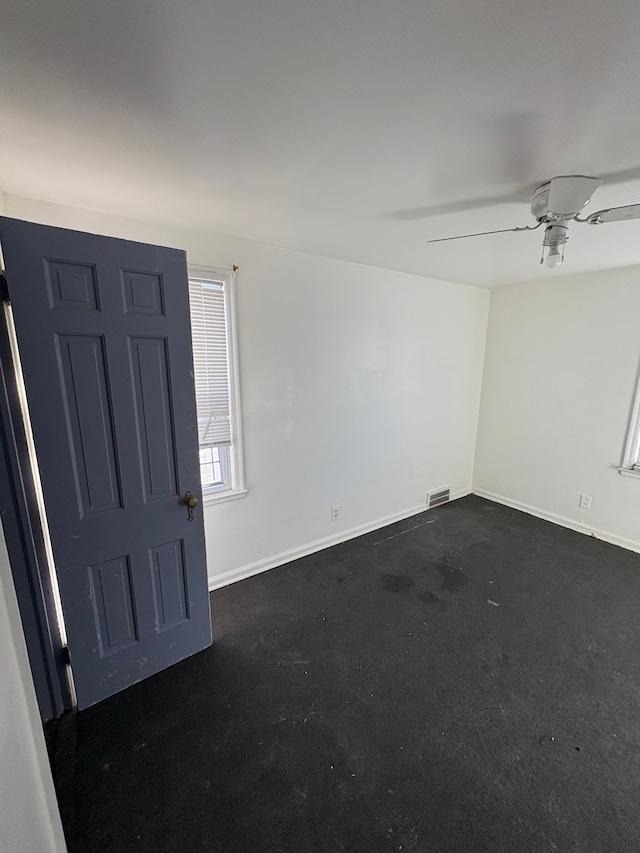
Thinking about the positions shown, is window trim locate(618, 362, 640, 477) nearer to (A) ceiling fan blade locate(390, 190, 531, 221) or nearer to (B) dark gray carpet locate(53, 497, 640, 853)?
(B) dark gray carpet locate(53, 497, 640, 853)

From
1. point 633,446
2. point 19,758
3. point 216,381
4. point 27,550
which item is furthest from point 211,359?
point 633,446

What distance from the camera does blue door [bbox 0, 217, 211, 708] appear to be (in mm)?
1366

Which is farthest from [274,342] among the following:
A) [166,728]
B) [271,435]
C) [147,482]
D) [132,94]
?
[166,728]

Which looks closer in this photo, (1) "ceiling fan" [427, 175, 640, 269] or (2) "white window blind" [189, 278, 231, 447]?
(1) "ceiling fan" [427, 175, 640, 269]

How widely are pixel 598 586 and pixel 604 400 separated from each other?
1636 mm

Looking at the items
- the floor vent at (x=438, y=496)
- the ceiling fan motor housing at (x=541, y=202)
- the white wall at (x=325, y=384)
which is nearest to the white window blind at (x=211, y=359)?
the white wall at (x=325, y=384)

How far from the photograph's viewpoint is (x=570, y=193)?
1409 millimetres

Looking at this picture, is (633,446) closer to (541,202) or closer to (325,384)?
(541,202)

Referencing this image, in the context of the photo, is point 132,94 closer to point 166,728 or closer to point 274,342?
point 274,342

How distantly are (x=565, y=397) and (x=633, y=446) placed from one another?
68cm

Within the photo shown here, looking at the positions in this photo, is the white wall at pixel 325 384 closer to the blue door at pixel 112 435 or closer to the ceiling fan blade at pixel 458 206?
the blue door at pixel 112 435

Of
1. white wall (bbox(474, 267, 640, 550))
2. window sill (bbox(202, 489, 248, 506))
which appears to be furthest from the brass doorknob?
white wall (bbox(474, 267, 640, 550))

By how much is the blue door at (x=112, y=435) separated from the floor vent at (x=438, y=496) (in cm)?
277

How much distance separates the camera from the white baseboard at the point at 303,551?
2570 millimetres
